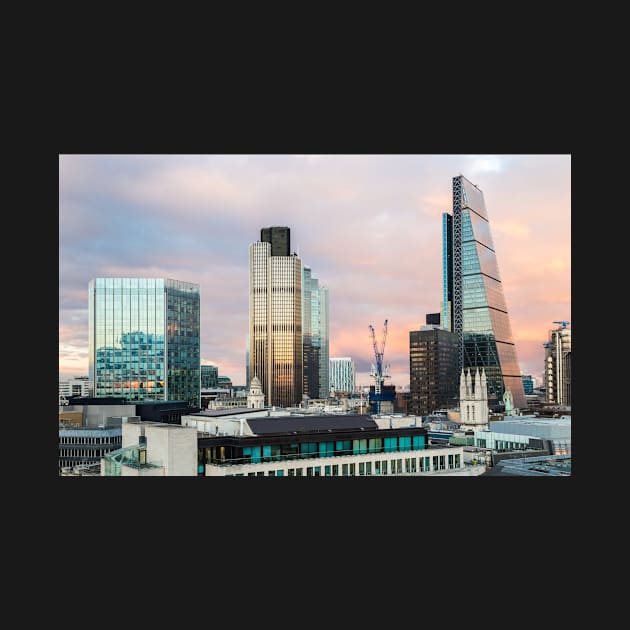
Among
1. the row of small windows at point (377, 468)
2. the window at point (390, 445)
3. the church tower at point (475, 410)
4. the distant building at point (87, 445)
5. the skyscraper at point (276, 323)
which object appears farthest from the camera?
the skyscraper at point (276, 323)

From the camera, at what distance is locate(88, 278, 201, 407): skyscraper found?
98.3 meters

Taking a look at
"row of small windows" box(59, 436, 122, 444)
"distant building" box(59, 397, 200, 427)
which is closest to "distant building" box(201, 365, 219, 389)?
"distant building" box(59, 397, 200, 427)

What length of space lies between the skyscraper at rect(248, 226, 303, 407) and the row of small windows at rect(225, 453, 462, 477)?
141 meters

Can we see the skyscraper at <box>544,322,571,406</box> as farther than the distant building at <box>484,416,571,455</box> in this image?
Yes

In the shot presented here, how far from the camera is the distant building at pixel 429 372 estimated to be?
488 ft

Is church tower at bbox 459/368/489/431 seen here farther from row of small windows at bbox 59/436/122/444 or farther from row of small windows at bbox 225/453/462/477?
row of small windows at bbox 225/453/462/477

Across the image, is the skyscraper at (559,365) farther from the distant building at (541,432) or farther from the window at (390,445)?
the window at (390,445)

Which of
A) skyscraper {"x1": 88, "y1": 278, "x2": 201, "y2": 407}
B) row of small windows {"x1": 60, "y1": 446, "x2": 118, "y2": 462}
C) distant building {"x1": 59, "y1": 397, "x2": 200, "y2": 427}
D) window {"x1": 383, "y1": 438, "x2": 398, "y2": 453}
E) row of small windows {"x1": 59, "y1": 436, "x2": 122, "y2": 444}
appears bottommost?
row of small windows {"x1": 60, "y1": 446, "x2": 118, "y2": 462}

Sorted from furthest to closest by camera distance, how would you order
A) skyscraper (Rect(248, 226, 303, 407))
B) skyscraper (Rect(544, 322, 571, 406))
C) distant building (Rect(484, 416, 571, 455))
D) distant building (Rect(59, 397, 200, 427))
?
skyscraper (Rect(248, 226, 303, 407)) < skyscraper (Rect(544, 322, 571, 406)) < distant building (Rect(59, 397, 200, 427)) < distant building (Rect(484, 416, 571, 455))

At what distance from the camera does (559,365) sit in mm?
182125

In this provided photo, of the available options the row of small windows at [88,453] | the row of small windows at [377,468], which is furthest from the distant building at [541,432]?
the row of small windows at [88,453]

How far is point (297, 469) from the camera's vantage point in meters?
37.4

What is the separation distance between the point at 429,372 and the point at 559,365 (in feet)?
161

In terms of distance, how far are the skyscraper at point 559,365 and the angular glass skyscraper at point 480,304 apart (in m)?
24.5
